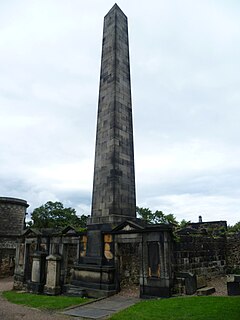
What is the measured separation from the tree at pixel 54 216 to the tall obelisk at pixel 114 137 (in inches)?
1022

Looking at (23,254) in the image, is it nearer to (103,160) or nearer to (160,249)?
(103,160)

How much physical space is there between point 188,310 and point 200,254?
594cm

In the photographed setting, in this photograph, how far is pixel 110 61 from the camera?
15523 mm

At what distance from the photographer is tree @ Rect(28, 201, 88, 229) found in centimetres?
3822

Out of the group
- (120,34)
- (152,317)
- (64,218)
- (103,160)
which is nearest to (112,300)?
(152,317)

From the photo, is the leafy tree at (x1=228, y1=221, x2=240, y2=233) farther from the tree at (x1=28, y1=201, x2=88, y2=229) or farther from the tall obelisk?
the tree at (x1=28, y1=201, x2=88, y2=229)

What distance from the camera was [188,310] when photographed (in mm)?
7035

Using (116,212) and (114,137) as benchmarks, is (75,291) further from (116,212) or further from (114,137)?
(114,137)

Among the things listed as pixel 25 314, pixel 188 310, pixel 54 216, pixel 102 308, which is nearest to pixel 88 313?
pixel 102 308

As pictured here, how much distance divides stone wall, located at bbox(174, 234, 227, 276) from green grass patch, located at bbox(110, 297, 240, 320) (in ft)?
8.03

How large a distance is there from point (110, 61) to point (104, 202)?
27.1 feet

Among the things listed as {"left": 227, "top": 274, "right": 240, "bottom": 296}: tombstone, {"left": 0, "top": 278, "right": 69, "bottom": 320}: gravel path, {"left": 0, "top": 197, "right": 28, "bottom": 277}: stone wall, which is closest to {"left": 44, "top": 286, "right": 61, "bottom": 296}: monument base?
{"left": 0, "top": 278, "right": 69, "bottom": 320}: gravel path

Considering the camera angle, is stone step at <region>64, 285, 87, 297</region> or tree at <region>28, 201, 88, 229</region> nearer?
stone step at <region>64, 285, 87, 297</region>

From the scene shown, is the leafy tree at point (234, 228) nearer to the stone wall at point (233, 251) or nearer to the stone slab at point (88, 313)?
the stone wall at point (233, 251)
